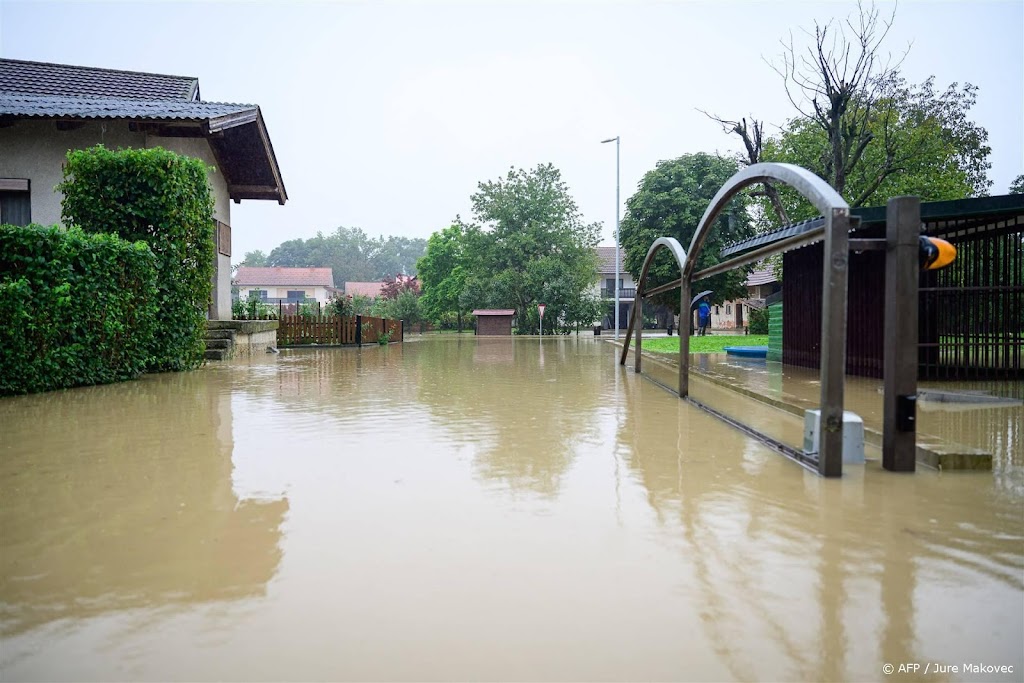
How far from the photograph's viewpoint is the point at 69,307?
10000mm

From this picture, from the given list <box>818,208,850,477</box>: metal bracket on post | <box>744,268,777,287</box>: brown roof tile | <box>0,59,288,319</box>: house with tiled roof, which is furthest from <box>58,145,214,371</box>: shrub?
<box>744,268,777,287</box>: brown roof tile

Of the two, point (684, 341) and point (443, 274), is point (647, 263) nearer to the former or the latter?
point (684, 341)

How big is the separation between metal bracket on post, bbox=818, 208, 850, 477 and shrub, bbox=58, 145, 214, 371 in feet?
35.9

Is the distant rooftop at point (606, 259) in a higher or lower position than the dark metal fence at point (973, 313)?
higher

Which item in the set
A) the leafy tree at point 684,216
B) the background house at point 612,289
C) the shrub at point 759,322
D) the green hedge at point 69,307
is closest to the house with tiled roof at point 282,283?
the background house at point 612,289

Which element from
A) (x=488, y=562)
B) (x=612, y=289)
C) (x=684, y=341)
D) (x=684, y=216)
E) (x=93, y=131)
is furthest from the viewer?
(x=612, y=289)

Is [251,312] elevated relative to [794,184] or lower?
lower

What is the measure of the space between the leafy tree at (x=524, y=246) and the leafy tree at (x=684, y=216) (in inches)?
332

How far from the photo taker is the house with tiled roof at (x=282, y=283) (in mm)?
87750

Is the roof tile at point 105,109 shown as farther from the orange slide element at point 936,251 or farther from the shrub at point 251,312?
the orange slide element at point 936,251

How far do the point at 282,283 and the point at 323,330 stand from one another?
213 feet

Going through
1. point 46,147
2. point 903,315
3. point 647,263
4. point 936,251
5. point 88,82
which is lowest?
point 903,315

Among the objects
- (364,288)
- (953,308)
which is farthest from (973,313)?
(364,288)

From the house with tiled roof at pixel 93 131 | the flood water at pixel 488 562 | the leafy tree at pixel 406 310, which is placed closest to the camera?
the flood water at pixel 488 562
